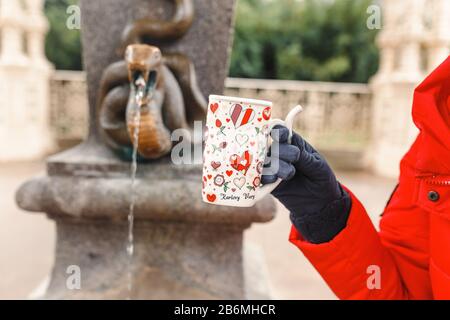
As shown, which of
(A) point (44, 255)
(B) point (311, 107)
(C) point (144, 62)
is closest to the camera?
(C) point (144, 62)

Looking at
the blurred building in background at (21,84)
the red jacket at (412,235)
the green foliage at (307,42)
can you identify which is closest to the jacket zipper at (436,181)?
the red jacket at (412,235)

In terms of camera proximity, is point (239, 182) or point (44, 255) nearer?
point (239, 182)

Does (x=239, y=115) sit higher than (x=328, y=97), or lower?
higher

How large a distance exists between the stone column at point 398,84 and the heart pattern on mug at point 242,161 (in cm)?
453

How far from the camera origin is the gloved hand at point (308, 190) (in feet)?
A: 2.14

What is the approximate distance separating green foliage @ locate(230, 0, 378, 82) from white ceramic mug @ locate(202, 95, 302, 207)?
24.6 ft

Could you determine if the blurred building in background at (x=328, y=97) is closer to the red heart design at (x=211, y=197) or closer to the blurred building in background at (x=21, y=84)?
the blurred building in background at (x=21, y=84)

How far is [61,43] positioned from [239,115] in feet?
25.6

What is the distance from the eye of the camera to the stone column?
4852 millimetres

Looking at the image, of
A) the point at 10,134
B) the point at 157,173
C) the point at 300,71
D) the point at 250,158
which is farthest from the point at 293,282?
the point at 300,71

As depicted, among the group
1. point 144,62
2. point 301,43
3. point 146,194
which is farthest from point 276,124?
point 301,43

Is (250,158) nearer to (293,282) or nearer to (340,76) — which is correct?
(293,282)

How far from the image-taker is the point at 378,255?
88 centimetres

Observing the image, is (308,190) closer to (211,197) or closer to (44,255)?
(211,197)
